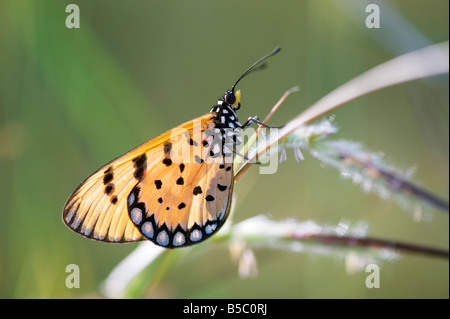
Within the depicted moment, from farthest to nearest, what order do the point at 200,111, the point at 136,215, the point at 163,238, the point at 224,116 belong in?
1. the point at 200,111
2. the point at 224,116
3. the point at 136,215
4. the point at 163,238

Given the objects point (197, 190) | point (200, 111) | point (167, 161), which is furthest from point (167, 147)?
point (200, 111)

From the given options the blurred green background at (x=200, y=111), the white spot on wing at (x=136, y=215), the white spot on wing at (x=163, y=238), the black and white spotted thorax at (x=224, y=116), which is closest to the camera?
the white spot on wing at (x=163, y=238)

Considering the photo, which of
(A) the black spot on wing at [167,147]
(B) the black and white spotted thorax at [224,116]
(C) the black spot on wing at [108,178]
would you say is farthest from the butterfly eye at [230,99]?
(C) the black spot on wing at [108,178]

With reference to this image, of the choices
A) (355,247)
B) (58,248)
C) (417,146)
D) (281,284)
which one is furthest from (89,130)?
(417,146)

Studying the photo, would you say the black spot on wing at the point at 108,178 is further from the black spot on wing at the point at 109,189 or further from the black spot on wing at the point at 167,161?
the black spot on wing at the point at 167,161

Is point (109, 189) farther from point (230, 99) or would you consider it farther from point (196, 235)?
point (230, 99)

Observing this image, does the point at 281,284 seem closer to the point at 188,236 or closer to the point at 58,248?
the point at 58,248

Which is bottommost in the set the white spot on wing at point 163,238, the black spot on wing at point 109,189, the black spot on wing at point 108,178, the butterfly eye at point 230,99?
the white spot on wing at point 163,238
